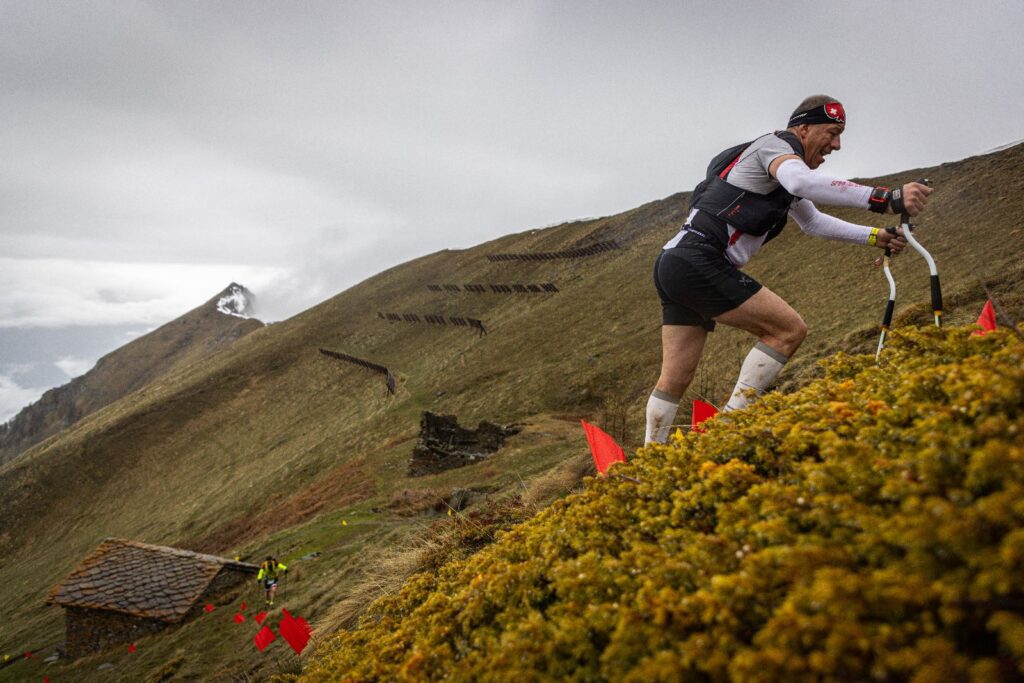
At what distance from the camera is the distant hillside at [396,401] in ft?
26.4

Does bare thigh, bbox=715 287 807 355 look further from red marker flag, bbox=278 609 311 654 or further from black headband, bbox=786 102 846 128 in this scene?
red marker flag, bbox=278 609 311 654

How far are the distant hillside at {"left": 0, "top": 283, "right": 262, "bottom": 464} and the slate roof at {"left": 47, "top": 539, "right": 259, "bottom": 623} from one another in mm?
86567

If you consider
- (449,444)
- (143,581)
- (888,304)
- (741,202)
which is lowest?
(143,581)

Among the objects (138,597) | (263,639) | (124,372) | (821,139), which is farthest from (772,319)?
(124,372)

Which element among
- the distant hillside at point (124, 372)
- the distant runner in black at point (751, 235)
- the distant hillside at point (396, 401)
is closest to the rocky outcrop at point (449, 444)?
the distant hillside at point (396, 401)

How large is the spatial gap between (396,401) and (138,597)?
18.3 meters

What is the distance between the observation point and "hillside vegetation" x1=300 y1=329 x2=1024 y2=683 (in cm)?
104

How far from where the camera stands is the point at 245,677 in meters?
4.72

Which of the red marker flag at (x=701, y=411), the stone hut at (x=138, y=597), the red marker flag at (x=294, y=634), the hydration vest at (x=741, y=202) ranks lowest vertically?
the stone hut at (x=138, y=597)

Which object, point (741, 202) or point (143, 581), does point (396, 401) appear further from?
point (741, 202)

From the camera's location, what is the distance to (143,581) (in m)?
12.3

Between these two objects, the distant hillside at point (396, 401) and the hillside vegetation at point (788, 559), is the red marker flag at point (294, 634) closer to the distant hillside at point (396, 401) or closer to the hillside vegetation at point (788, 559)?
the distant hillside at point (396, 401)

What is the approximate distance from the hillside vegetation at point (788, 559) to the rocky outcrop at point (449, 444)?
37.6 feet

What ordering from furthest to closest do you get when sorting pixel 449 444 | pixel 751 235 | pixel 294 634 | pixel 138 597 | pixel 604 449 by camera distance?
pixel 449 444
pixel 138 597
pixel 294 634
pixel 604 449
pixel 751 235
